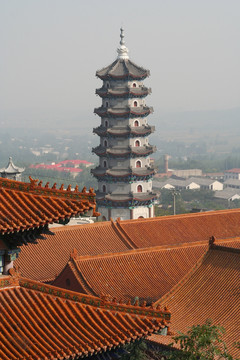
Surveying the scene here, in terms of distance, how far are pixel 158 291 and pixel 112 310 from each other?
16353 millimetres

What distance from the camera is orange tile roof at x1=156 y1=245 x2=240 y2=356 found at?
25.0 m

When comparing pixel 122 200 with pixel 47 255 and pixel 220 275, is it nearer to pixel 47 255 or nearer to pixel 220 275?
pixel 47 255

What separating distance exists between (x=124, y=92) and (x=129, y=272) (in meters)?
27.2

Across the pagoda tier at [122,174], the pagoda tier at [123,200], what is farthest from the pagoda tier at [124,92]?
the pagoda tier at [123,200]

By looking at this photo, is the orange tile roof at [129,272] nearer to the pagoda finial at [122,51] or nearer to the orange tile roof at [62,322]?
the orange tile roof at [62,322]

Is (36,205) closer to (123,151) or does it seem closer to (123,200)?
(123,200)

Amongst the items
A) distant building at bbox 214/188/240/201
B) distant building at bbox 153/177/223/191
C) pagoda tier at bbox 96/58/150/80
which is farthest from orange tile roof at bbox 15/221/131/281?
distant building at bbox 153/177/223/191

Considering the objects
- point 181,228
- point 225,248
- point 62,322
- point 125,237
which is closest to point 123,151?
point 181,228

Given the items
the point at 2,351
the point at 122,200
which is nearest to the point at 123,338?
the point at 2,351

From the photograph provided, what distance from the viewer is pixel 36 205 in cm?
1309

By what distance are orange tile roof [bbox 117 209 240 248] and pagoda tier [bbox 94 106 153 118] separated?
13.9m

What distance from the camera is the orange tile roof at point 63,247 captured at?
35750 millimetres

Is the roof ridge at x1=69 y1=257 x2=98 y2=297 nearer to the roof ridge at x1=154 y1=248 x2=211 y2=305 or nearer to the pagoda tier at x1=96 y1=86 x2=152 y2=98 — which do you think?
the roof ridge at x1=154 y1=248 x2=211 y2=305

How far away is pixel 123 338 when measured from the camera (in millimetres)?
12750
